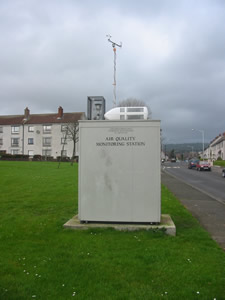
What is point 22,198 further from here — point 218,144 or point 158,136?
point 218,144

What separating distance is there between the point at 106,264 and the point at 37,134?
6340 centimetres

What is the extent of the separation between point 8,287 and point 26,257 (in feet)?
3.17

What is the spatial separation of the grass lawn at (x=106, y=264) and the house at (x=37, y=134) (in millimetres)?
57685

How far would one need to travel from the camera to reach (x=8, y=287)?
346 cm

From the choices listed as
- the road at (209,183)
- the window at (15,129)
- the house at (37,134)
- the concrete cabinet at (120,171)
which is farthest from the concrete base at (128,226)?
the window at (15,129)

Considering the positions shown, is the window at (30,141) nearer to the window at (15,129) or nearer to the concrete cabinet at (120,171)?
the window at (15,129)

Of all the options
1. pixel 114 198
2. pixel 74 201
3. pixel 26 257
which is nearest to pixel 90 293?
pixel 26 257

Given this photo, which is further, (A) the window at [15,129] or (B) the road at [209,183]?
(A) the window at [15,129]

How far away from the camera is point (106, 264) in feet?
13.6

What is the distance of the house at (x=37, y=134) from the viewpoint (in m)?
Answer: 64.2

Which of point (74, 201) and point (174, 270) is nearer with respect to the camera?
point (174, 270)

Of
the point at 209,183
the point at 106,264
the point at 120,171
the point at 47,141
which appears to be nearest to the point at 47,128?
the point at 47,141

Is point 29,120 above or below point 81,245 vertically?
above

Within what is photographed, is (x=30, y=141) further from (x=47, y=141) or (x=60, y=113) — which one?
(x=60, y=113)
